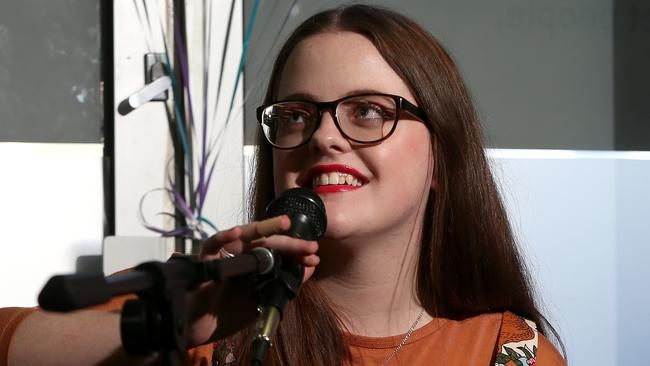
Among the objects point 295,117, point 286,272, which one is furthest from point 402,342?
point 286,272

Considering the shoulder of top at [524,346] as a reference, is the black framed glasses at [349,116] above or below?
above

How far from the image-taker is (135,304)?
0.74 metres

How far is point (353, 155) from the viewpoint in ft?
4.33

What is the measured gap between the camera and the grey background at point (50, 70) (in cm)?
221

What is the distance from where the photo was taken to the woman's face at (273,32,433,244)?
4.25ft

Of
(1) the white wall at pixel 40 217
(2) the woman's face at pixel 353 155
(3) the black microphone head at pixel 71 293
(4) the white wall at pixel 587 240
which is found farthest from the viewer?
(4) the white wall at pixel 587 240

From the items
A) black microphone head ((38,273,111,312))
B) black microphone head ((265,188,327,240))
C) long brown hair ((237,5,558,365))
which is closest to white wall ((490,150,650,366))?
long brown hair ((237,5,558,365))

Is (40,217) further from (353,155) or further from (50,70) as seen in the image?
(353,155)

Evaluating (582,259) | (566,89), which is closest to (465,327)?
(582,259)

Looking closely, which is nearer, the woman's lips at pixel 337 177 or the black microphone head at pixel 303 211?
the black microphone head at pixel 303 211

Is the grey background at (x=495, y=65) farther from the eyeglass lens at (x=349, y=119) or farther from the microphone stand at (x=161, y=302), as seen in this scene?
the microphone stand at (x=161, y=302)

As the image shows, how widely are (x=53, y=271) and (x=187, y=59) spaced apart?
696 millimetres

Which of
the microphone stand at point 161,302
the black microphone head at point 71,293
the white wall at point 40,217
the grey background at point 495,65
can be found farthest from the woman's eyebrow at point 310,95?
the white wall at point 40,217

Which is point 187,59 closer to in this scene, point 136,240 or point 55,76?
point 55,76
